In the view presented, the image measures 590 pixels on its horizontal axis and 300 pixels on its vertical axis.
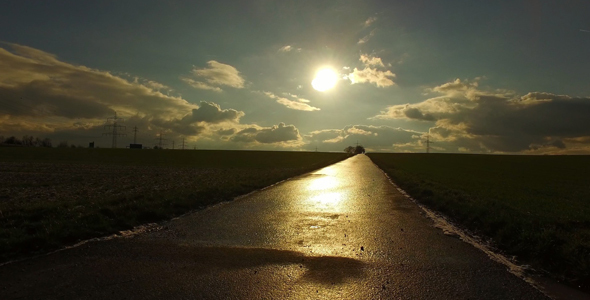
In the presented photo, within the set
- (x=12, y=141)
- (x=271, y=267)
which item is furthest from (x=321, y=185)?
(x=12, y=141)

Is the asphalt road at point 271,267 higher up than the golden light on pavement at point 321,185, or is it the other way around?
the golden light on pavement at point 321,185

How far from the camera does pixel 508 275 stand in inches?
241

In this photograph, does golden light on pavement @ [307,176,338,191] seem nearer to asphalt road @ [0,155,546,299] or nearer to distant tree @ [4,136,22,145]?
asphalt road @ [0,155,546,299]

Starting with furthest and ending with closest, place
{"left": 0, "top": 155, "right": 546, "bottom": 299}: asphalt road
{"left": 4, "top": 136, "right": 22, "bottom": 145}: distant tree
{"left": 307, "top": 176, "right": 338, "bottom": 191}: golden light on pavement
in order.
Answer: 1. {"left": 4, "top": 136, "right": 22, "bottom": 145}: distant tree
2. {"left": 307, "top": 176, "right": 338, "bottom": 191}: golden light on pavement
3. {"left": 0, "top": 155, "right": 546, "bottom": 299}: asphalt road

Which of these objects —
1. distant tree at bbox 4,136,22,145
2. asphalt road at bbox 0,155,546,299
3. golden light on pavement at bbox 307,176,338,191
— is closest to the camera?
asphalt road at bbox 0,155,546,299

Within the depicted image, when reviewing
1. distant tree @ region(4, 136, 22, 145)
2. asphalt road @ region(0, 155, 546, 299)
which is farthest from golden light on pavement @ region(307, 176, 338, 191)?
distant tree @ region(4, 136, 22, 145)

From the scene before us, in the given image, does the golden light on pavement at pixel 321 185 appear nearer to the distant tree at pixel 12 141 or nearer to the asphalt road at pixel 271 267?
the asphalt road at pixel 271 267

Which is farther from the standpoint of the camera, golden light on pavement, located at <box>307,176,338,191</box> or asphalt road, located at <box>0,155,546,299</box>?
golden light on pavement, located at <box>307,176,338,191</box>

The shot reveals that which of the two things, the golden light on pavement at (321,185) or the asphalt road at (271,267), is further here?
the golden light on pavement at (321,185)

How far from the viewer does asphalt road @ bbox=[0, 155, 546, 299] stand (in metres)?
5.19

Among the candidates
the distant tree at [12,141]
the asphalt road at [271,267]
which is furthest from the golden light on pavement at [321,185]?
the distant tree at [12,141]

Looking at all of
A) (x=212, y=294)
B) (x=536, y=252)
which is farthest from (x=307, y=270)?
(x=536, y=252)

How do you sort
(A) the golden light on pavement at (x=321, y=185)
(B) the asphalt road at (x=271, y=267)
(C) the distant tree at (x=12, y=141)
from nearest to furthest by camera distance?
(B) the asphalt road at (x=271, y=267) → (A) the golden light on pavement at (x=321, y=185) → (C) the distant tree at (x=12, y=141)

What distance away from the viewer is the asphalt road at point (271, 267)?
5191 mm
